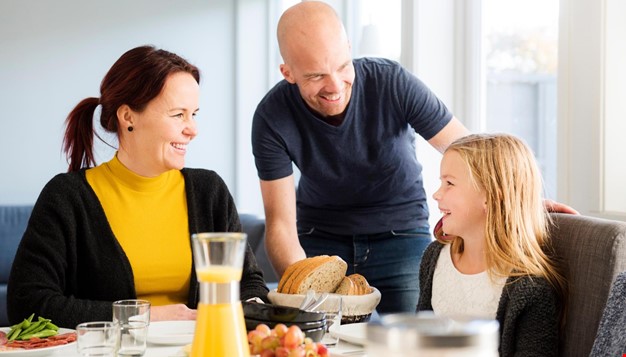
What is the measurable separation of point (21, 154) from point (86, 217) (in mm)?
4194

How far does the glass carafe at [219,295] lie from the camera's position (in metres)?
1.05

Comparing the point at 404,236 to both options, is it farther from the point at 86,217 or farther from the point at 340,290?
the point at 86,217

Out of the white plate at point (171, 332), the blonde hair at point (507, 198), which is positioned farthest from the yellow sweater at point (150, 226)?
the blonde hair at point (507, 198)

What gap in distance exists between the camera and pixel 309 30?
2.37m

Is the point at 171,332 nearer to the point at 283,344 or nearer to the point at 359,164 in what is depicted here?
the point at 283,344

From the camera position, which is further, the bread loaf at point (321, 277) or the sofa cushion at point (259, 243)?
the sofa cushion at point (259, 243)

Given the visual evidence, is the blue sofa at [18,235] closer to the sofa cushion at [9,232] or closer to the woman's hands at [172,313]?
the sofa cushion at [9,232]

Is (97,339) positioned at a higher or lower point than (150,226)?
lower

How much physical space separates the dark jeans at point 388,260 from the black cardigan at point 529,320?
0.87 m

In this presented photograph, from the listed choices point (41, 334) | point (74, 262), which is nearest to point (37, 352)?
point (41, 334)

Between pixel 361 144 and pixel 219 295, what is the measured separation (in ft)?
5.03

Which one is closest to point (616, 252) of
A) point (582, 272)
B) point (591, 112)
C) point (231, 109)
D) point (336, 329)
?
point (582, 272)

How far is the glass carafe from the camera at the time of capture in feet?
3.44

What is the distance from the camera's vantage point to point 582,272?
1676 mm
